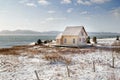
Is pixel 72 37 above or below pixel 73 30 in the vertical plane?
below

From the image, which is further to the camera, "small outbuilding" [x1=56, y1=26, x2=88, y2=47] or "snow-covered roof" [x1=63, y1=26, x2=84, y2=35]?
"snow-covered roof" [x1=63, y1=26, x2=84, y2=35]

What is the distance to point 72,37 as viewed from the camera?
174ft

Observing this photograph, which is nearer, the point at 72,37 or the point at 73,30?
the point at 72,37

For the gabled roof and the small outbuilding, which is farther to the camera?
the gabled roof

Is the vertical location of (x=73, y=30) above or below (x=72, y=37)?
above

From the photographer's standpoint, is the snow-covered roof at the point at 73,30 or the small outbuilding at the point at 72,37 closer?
the small outbuilding at the point at 72,37

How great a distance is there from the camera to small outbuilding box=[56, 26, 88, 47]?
52.6 metres

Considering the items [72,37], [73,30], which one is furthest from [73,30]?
[72,37]

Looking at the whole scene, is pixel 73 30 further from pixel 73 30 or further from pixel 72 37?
pixel 72 37

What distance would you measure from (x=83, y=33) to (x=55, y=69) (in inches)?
1388

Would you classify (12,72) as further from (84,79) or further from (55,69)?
(84,79)

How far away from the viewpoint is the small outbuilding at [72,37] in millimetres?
52594

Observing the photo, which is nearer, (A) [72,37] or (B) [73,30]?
(A) [72,37]

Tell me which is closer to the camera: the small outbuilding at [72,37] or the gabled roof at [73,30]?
the small outbuilding at [72,37]
